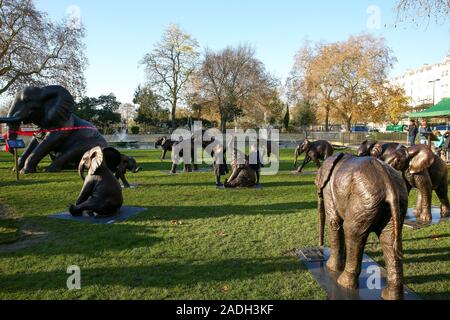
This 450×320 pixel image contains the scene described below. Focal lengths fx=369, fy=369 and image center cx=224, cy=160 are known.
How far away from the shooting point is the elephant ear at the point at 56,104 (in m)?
14.8

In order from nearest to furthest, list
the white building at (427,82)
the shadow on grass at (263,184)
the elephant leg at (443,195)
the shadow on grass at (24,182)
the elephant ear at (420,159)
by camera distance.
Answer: the elephant ear at (420,159)
the elephant leg at (443,195)
the shadow on grass at (263,184)
the shadow on grass at (24,182)
the white building at (427,82)

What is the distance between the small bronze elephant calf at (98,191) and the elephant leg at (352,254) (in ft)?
16.9

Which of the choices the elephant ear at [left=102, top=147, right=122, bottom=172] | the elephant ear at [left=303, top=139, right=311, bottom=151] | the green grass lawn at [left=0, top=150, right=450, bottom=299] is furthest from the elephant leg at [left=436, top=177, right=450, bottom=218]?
the elephant ear at [left=303, top=139, right=311, bottom=151]

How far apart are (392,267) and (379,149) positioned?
4817 millimetres

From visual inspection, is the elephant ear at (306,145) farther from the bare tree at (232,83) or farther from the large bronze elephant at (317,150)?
the bare tree at (232,83)

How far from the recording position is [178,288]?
14.4ft

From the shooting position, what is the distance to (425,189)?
7066 millimetres

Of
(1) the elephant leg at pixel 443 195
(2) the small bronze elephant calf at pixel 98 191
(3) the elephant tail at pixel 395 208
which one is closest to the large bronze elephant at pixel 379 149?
(1) the elephant leg at pixel 443 195

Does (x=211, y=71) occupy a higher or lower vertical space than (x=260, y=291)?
higher

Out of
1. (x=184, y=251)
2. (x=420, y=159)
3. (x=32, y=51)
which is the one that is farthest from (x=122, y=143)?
(x=420, y=159)

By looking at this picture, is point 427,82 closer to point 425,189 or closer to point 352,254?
point 425,189
